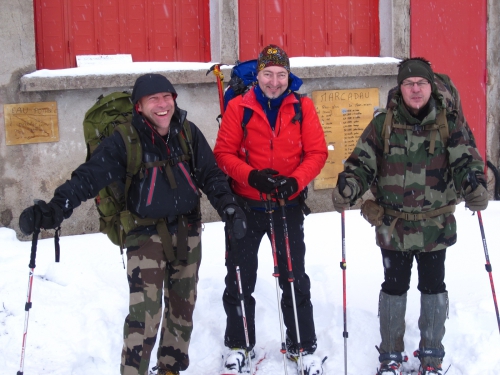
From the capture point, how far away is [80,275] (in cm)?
543

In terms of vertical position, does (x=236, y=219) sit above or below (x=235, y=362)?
above

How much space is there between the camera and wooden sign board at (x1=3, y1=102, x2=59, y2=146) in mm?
6496

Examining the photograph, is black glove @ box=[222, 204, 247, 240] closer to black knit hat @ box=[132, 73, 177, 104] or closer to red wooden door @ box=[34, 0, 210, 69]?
black knit hat @ box=[132, 73, 177, 104]

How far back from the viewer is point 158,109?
11.1 feet

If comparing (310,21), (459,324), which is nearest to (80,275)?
(459,324)

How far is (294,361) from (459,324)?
1.37 metres

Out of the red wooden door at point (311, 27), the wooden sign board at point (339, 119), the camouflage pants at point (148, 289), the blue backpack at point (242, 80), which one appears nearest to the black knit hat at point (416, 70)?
the blue backpack at point (242, 80)

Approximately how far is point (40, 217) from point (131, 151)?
0.64 meters

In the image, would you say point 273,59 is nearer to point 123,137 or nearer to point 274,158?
point 274,158

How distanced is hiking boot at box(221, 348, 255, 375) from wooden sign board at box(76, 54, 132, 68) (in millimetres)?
4386

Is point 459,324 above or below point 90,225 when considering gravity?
below

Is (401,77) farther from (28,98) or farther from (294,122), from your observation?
(28,98)

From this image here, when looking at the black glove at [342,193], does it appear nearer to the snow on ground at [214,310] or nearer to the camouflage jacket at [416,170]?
the camouflage jacket at [416,170]

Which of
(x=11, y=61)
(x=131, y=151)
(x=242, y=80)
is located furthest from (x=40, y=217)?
(x=11, y=61)
